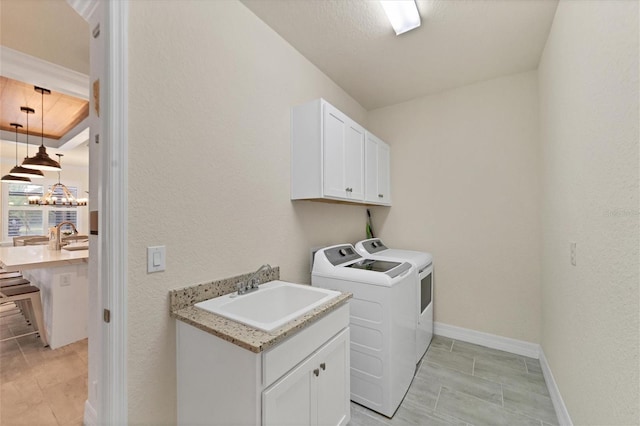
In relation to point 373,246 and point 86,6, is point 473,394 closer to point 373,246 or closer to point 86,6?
point 373,246

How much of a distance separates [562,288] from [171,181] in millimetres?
2377

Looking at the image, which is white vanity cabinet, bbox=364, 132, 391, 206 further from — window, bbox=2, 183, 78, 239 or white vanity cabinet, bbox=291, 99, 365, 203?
window, bbox=2, 183, 78, 239

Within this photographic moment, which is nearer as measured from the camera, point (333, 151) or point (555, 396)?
point (555, 396)

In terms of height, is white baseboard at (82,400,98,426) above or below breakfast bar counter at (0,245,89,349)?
below

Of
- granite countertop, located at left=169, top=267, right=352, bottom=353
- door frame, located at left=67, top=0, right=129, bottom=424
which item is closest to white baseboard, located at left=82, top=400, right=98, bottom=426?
door frame, located at left=67, top=0, right=129, bottom=424

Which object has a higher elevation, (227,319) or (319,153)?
(319,153)

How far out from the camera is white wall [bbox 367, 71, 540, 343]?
248 cm

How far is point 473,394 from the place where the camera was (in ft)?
6.33

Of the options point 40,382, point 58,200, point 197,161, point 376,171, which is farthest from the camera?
point 58,200

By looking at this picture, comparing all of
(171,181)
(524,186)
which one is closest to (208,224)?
(171,181)

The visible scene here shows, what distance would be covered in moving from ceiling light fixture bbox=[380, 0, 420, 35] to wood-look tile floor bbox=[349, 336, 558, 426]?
2.61m

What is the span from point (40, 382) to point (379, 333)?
2593 millimetres

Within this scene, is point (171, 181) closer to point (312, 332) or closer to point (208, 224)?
point (208, 224)

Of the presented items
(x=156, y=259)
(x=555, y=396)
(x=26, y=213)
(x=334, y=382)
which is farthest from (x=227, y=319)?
(x=26, y=213)
